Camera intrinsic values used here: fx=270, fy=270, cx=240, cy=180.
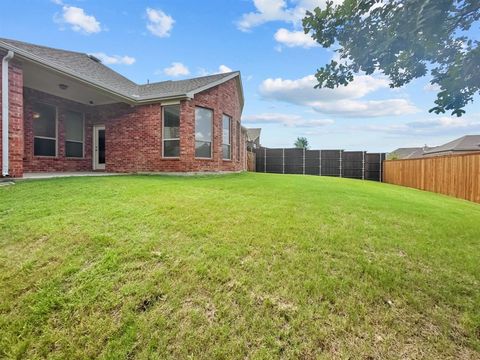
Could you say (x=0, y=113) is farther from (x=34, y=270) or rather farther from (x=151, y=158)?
(x=34, y=270)

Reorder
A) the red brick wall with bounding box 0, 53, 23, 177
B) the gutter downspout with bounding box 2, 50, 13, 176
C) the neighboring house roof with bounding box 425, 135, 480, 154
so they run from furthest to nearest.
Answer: the neighboring house roof with bounding box 425, 135, 480, 154
the red brick wall with bounding box 0, 53, 23, 177
the gutter downspout with bounding box 2, 50, 13, 176

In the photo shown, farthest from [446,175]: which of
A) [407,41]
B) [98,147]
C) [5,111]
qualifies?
[5,111]

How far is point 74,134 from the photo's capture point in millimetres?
11633

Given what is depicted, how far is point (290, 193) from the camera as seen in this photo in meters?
7.27

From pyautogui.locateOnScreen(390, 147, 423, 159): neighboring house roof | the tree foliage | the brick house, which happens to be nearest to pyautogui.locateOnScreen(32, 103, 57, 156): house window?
the brick house

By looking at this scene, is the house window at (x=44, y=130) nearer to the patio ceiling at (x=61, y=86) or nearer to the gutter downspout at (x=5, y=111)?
the patio ceiling at (x=61, y=86)

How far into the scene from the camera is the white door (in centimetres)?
1211

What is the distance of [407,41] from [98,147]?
492 inches

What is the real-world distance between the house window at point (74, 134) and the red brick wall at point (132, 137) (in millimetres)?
203

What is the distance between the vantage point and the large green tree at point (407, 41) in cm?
264

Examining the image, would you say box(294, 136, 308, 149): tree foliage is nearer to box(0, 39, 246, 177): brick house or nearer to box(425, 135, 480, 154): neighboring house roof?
box(425, 135, 480, 154): neighboring house roof

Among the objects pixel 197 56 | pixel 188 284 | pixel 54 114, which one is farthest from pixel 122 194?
pixel 197 56

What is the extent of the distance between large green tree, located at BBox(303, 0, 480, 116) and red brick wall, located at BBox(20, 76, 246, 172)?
7.67 metres

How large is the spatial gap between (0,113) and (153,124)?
4741 millimetres
